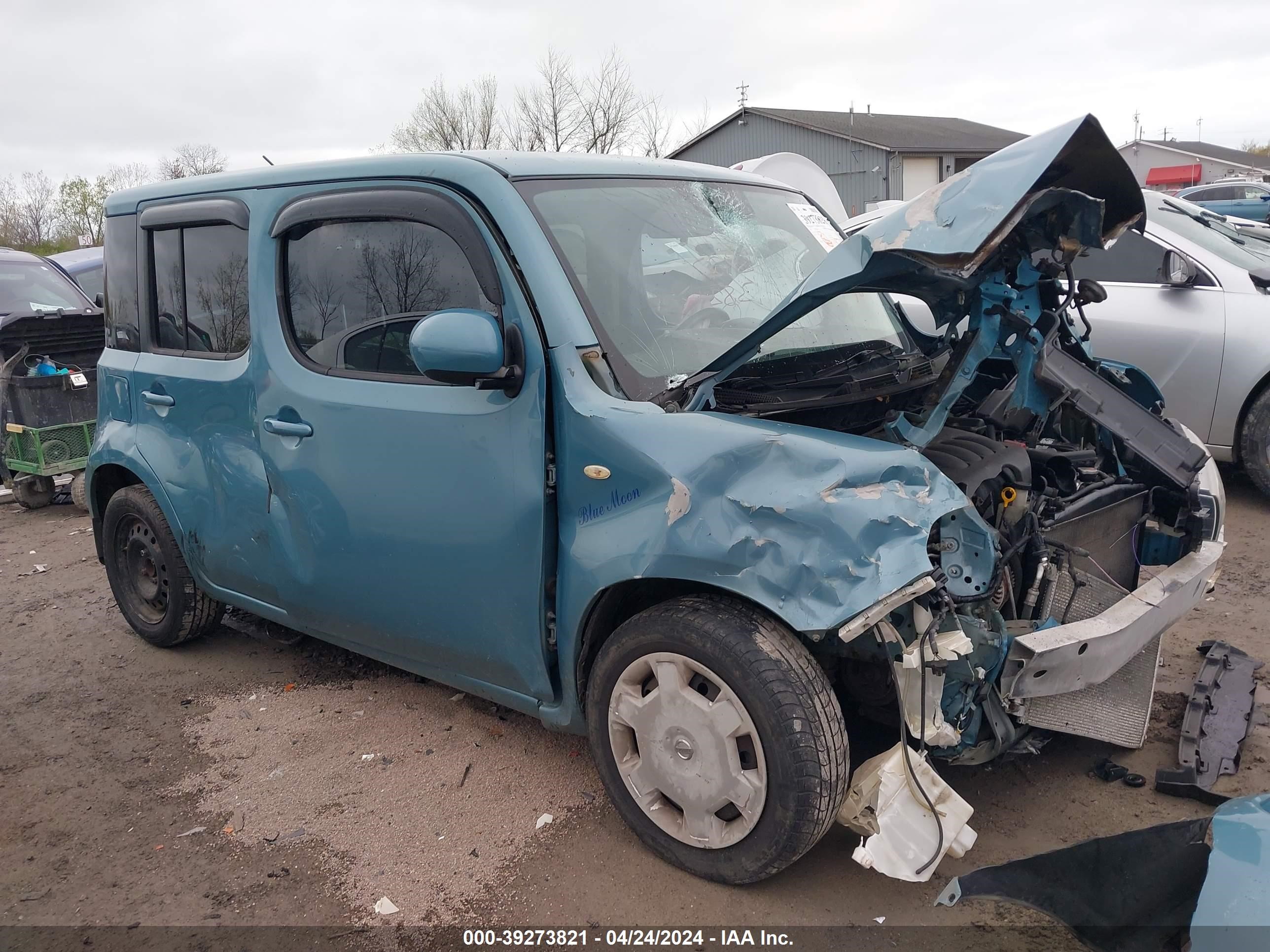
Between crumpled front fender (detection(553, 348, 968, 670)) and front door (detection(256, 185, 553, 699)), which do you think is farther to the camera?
front door (detection(256, 185, 553, 699))

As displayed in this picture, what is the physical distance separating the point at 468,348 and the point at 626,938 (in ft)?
5.35

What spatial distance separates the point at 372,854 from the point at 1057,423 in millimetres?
2829

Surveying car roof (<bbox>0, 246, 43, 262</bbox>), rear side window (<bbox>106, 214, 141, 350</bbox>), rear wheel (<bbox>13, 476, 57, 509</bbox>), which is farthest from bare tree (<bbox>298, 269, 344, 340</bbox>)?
car roof (<bbox>0, 246, 43, 262</bbox>)

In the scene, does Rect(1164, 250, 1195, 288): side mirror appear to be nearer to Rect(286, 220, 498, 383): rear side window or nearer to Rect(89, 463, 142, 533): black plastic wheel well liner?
Rect(286, 220, 498, 383): rear side window

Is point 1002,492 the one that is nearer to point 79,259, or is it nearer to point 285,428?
point 285,428

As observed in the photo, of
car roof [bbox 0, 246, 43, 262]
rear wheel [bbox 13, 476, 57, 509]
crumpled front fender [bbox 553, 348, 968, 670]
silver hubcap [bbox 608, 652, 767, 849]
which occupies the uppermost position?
car roof [bbox 0, 246, 43, 262]

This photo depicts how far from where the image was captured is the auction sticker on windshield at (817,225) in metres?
3.79

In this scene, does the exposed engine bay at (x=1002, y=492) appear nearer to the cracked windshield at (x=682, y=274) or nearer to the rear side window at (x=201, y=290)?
the cracked windshield at (x=682, y=274)

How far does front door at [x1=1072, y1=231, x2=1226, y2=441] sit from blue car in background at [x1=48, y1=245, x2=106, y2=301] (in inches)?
391

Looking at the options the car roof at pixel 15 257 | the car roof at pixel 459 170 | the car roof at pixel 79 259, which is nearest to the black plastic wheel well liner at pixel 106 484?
the car roof at pixel 459 170

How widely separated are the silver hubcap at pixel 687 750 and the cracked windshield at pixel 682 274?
82 cm

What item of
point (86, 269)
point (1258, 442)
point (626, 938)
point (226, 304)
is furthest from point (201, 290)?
point (86, 269)

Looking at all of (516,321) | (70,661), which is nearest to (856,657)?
(516,321)

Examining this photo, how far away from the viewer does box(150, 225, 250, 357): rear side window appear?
3.60 meters
